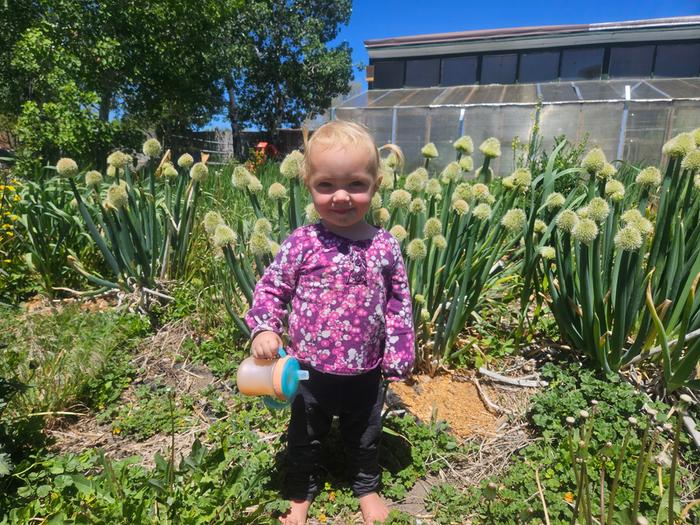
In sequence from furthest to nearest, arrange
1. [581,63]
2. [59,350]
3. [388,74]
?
[388,74], [581,63], [59,350]

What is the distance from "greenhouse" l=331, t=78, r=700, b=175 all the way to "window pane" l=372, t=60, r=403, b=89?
4.50 m

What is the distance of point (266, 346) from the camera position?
1201 millimetres

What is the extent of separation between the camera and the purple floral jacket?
1.29 metres

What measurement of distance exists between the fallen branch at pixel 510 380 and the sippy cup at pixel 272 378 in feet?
3.79

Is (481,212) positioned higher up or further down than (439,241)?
higher up

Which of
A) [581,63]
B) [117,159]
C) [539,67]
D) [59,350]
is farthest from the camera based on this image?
[539,67]

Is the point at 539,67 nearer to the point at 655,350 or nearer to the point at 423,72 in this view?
the point at 423,72

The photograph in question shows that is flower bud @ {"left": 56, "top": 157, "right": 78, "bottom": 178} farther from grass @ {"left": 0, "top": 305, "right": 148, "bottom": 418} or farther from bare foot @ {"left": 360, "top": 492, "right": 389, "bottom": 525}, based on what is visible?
bare foot @ {"left": 360, "top": 492, "right": 389, "bottom": 525}

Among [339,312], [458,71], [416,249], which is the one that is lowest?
[339,312]

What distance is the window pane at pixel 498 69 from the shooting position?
17062 mm

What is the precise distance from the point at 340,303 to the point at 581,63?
19049mm

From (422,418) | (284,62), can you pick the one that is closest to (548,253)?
(422,418)

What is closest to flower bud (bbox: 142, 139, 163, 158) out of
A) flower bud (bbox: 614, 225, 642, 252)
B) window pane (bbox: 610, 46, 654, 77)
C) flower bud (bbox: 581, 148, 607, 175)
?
flower bud (bbox: 581, 148, 607, 175)

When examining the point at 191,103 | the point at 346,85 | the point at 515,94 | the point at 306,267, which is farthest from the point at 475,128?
the point at 306,267
